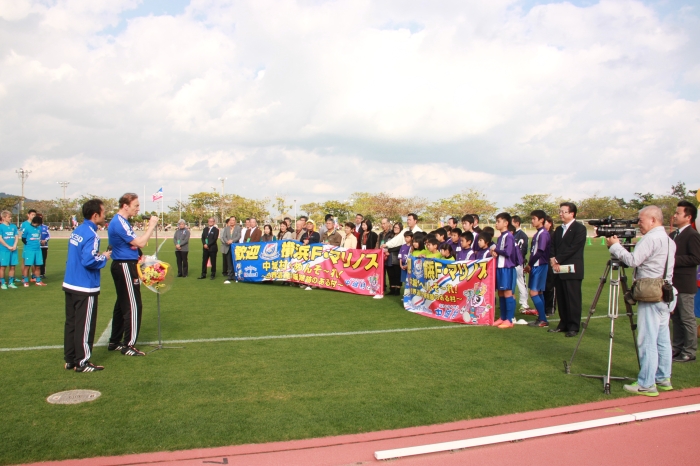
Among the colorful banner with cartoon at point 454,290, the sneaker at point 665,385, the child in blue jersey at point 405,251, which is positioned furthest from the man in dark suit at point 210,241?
the sneaker at point 665,385

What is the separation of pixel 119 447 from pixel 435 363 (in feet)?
12.0

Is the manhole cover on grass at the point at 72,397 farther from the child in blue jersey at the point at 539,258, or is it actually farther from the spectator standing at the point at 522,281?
the spectator standing at the point at 522,281

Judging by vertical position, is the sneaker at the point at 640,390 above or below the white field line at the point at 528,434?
above

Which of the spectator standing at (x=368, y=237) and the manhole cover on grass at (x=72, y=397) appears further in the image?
the spectator standing at (x=368, y=237)

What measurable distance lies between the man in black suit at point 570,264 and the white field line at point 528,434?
296cm

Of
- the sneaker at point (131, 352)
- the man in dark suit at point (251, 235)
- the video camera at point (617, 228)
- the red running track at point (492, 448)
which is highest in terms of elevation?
the video camera at point (617, 228)

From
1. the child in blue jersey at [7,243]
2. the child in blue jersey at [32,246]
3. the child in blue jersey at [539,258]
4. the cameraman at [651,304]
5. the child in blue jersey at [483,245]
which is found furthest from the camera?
the child in blue jersey at [32,246]

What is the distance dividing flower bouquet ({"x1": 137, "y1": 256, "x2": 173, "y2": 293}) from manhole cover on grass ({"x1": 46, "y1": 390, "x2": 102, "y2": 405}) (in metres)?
1.66

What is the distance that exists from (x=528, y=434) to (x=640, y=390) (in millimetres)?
1873

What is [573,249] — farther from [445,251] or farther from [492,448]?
[492,448]

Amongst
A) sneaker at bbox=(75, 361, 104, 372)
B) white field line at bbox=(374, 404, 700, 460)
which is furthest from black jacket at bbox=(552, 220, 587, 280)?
sneaker at bbox=(75, 361, 104, 372)

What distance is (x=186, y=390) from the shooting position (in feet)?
17.0

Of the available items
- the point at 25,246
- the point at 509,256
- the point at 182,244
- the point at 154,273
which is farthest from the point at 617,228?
the point at 25,246

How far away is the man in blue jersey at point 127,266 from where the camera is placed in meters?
6.22
